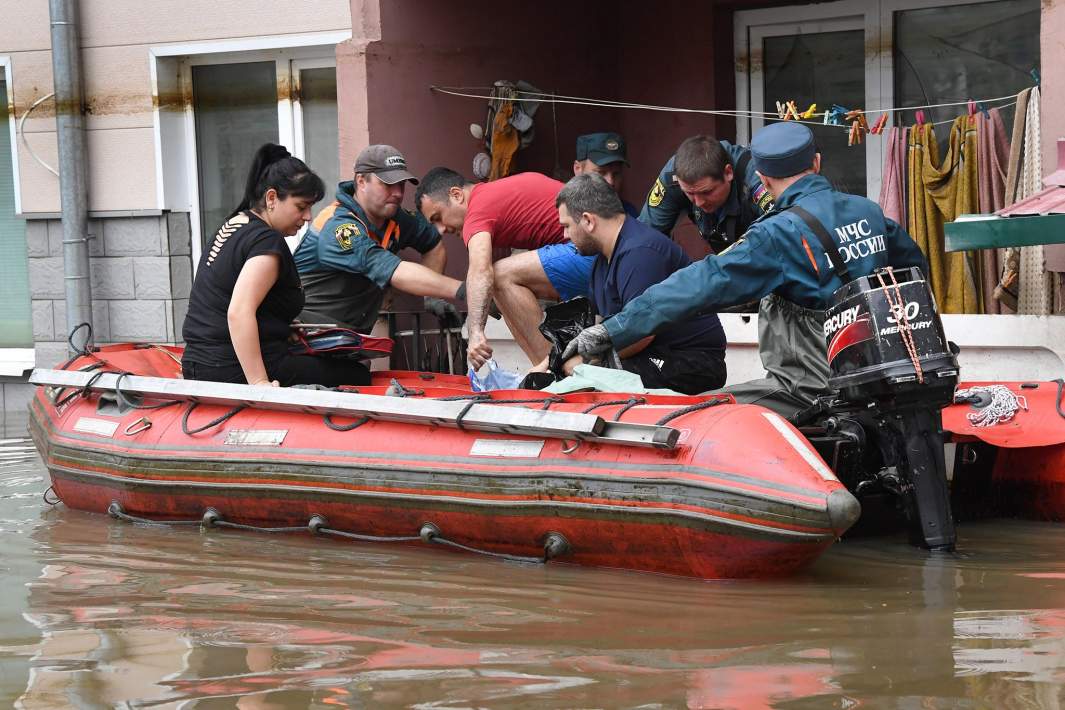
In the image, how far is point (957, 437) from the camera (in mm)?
5406

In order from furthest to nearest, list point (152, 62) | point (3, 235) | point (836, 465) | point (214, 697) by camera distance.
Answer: point (3, 235) < point (152, 62) < point (836, 465) < point (214, 697)

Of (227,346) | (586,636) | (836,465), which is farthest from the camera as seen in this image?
(227,346)

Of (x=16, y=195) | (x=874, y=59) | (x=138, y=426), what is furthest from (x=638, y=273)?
(x=16, y=195)

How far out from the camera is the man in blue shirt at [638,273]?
5.43 meters

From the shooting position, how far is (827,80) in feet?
29.0

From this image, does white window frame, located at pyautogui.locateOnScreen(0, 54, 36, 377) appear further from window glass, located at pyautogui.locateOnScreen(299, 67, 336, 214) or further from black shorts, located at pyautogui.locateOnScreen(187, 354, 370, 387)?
black shorts, located at pyautogui.locateOnScreen(187, 354, 370, 387)

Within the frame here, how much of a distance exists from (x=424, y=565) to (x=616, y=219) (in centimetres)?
147

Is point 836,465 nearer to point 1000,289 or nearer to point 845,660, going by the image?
point 845,660

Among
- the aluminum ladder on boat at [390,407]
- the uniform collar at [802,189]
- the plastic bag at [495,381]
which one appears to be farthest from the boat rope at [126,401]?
the uniform collar at [802,189]

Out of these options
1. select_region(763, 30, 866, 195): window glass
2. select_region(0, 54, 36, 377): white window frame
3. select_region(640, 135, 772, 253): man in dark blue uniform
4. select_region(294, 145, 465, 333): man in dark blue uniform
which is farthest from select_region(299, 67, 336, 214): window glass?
select_region(640, 135, 772, 253): man in dark blue uniform

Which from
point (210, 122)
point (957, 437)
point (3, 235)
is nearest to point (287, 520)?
point (957, 437)

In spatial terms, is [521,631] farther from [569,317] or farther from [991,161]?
[991,161]

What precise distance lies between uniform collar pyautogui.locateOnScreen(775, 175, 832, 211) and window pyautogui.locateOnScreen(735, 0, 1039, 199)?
11.3 ft

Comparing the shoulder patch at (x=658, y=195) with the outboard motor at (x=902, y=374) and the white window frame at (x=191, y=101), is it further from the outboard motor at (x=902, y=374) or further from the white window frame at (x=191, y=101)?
the white window frame at (x=191, y=101)
